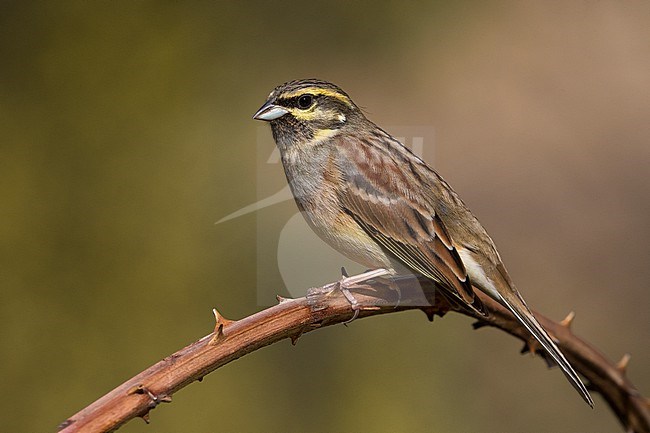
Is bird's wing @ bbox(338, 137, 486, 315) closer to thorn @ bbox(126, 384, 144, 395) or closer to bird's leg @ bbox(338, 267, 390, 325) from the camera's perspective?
bird's leg @ bbox(338, 267, 390, 325)

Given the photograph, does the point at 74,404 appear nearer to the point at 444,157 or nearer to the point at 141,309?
the point at 141,309

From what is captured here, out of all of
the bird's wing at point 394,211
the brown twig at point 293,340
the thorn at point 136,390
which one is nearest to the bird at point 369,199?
the bird's wing at point 394,211

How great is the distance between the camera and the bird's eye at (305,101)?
199 cm

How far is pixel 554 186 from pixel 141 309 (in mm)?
2330

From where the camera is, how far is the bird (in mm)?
2025

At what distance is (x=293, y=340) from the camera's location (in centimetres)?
141

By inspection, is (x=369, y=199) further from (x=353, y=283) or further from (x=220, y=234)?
(x=220, y=234)

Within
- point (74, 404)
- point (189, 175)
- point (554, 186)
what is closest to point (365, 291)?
point (74, 404)

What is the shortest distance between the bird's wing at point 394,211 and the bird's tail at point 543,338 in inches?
7.1

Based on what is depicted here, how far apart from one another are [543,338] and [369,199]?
550 millimetres

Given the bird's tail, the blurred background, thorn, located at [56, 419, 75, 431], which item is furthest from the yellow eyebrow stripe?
thorn, located at [56, 419, 75, 431]

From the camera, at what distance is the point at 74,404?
3039 mm

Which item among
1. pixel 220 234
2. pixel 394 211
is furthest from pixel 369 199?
pixel 220 234

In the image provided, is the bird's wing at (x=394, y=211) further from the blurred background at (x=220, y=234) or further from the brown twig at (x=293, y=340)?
the blurred background at (x=220, y=234)
